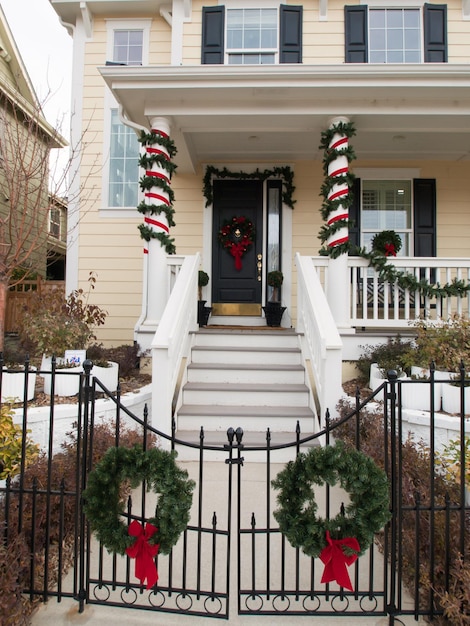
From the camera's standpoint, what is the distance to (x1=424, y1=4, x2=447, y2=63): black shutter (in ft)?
23.1

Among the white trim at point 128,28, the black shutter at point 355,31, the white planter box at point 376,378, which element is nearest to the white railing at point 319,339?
the white planter box at point 376,378

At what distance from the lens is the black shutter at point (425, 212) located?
7402mm

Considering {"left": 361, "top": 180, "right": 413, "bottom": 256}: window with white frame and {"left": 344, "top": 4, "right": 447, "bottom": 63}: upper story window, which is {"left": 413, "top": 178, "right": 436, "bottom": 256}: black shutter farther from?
{"left": 344, "top": 4, "right": 447, "bottom": 63}: upper story window

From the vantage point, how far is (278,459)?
4172 mm

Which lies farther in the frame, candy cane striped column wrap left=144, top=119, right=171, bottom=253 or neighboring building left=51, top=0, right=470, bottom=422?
neighboring building left=51, top=0, right=470, bottom=422

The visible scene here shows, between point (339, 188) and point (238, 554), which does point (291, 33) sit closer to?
point (339, 188)

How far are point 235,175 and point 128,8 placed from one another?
3.60m

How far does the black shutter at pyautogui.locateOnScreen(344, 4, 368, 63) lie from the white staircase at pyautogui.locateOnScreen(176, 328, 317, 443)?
521 centimetres

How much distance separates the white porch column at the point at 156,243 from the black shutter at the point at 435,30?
16.0 ft

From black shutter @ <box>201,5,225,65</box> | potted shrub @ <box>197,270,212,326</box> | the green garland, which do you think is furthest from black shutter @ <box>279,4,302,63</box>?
potted shrub @ <box>197,270,212,326</box>

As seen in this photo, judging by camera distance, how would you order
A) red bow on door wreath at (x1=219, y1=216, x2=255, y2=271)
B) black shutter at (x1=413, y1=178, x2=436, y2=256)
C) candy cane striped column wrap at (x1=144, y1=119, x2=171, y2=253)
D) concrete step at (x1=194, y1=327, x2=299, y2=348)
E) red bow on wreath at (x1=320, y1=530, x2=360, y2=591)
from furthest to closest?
red bow on door wreath at (x1=219, y1=216, x2=255, y2=271) → black shutter at (x1=413, y1=178, x2=436, y2=256) → candy cane striped column wrap at (x1=144, y1=119, x2=171, y2=253) → concrete step at (x1=194, y1=327, x2=299, y2=348) → red bow on wreath at (x1=320, y1=530, x2=360, y2=591)

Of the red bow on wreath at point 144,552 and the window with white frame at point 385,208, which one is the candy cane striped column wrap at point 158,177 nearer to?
the window with white frame at point 385,208

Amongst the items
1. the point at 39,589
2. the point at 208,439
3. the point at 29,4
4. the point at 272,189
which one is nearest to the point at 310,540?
the point at 39,589

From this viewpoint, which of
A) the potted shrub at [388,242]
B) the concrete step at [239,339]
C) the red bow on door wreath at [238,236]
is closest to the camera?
the concrete step at [239,339]
